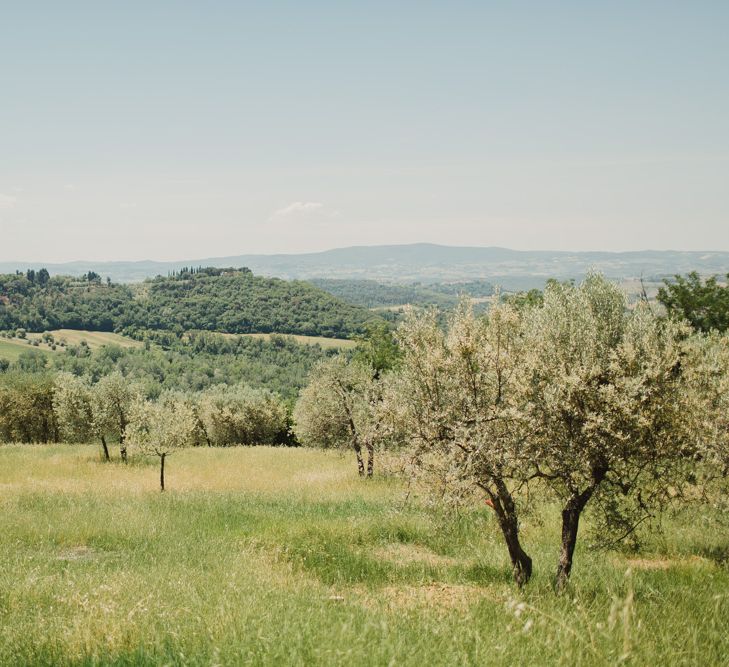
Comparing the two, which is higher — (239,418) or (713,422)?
(713,422)

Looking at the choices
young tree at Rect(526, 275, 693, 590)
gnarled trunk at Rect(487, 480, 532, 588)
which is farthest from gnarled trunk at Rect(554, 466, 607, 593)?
gnarled trunk at Rect(487, 480, 532, 588)

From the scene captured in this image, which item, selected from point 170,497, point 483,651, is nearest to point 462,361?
point 483,651

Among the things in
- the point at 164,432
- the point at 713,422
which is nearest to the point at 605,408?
the point at 713,422

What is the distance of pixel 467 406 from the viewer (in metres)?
10.9

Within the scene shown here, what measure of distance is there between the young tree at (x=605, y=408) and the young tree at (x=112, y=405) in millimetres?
40106

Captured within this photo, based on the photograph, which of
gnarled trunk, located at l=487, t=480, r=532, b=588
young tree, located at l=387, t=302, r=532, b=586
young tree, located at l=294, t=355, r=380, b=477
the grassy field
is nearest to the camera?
the grassy field

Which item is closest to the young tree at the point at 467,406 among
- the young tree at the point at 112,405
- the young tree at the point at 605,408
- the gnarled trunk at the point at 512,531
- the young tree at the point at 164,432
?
the gnarled trunk at the point at 512,531

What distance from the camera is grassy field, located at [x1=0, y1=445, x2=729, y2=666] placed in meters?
5.14

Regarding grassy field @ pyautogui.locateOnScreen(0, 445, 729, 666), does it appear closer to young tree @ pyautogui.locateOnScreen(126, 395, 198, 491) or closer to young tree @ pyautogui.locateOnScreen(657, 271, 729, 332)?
young tree @ pyautogui.locateOnScreen(126, 395, 198, 491)

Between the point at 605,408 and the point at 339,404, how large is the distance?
26.9 metres

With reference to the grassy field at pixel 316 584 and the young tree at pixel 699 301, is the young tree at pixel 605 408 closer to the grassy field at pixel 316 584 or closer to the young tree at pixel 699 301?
the grassy field at pixel 316 584

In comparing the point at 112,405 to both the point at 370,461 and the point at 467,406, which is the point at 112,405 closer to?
the point at 370,461

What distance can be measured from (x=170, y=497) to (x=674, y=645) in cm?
2300

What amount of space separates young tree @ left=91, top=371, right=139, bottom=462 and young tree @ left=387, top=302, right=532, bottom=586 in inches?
1504
